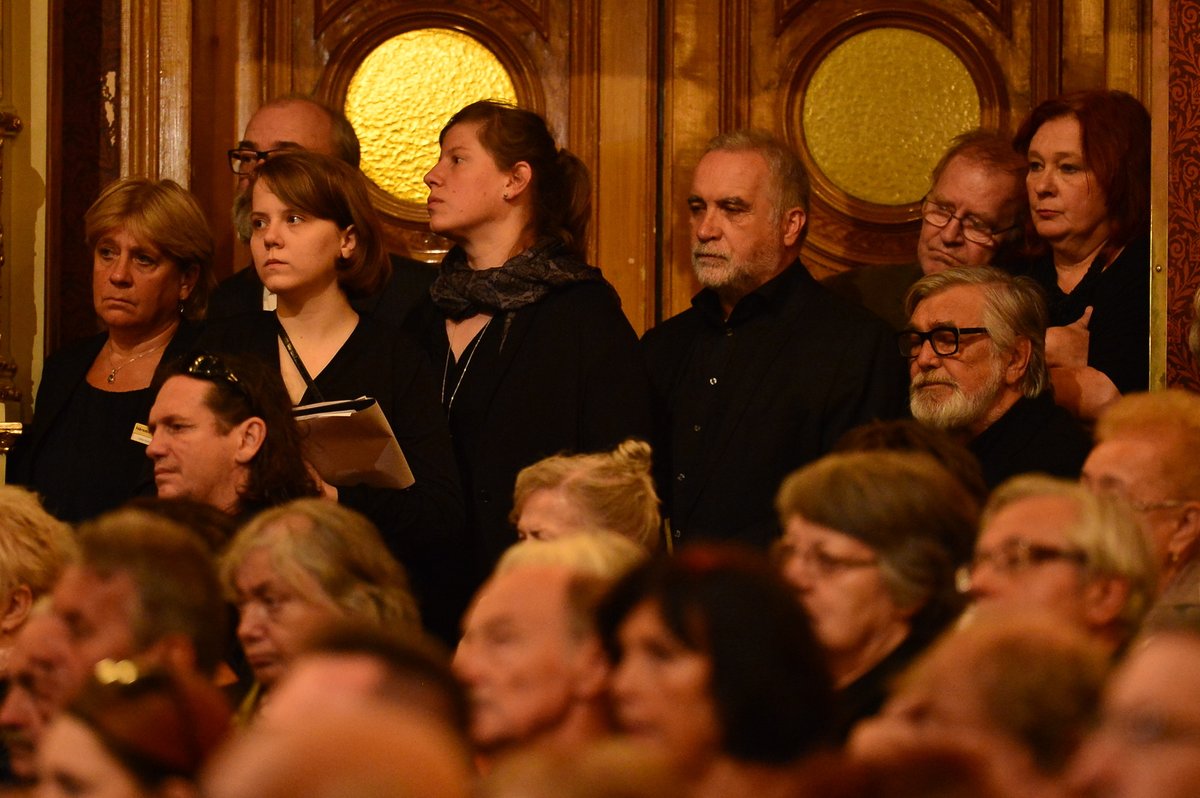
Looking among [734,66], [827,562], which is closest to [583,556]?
[827,562]

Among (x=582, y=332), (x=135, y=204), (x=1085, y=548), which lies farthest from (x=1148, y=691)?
(x=135, y=204)

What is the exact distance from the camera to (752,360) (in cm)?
453

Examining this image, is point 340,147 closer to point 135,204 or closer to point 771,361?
point 135,204

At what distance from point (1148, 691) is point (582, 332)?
2664mm

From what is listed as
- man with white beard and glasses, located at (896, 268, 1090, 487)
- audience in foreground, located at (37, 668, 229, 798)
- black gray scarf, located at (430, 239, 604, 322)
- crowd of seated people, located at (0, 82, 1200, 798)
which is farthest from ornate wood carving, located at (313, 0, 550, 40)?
audience in foreground, located at (37, 668, 229, 798)

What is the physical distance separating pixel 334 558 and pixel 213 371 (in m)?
0.94

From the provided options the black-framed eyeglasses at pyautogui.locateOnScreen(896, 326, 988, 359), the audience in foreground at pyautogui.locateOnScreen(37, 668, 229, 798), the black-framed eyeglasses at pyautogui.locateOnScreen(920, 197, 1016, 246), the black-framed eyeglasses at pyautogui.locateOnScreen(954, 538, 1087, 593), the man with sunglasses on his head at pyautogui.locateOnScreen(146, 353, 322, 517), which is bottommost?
the audience in foreground at pyautogui.locateOnScreen(37, 668, 229, 798)

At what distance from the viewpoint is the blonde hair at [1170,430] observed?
3432 millimetres

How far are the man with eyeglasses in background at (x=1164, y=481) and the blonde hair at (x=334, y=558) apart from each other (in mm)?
1255

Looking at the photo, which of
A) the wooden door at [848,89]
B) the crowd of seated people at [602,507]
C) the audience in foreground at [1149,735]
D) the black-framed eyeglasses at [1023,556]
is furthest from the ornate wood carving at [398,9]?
the audience in foreground at [1149,735]

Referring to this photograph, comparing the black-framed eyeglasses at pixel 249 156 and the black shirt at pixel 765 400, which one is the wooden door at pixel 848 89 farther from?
the black-framed eyeglasses at pixel 249 156

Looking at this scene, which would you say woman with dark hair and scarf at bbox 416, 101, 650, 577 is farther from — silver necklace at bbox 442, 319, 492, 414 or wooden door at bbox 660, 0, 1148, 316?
wooden door at bbox 660, 0, 1148, 316

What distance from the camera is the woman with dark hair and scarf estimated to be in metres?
4.40

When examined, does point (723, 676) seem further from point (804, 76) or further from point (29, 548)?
point (804, 76)
